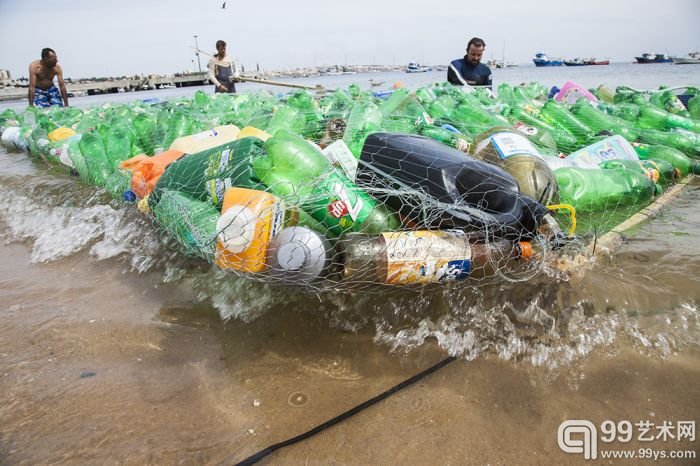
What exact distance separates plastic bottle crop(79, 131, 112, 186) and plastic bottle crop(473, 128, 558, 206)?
3.78 metres

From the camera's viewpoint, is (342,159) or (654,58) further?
(654,58)

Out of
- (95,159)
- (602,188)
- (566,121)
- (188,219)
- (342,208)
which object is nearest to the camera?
(342,208)

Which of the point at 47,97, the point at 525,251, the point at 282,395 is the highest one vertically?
the point at 47,97

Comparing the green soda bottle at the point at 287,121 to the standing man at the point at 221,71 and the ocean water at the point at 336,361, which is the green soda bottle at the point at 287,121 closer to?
the ocean water at the point at 336,361

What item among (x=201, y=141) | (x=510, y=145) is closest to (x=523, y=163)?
(x=510, y=145)

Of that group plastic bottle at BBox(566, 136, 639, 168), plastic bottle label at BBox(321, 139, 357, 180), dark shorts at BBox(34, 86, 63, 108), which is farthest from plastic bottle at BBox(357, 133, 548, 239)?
dark shorts at BBox(34, 86, 63, 108)

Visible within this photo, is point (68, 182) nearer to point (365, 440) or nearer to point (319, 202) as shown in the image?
point (319, 202)

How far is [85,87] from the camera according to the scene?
32.4 metres

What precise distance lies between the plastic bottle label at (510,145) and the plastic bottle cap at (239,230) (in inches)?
63.0

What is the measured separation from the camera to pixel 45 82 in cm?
885

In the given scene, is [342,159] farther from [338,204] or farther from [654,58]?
[654,58]

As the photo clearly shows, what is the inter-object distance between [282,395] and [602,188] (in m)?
2.71

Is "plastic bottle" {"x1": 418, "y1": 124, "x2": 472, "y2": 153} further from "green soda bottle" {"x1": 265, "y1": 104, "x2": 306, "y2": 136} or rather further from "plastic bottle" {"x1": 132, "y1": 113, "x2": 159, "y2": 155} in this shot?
"plastic bottle" {"x1": 132, "y1": 113, "x2": 159, "y2": 155}

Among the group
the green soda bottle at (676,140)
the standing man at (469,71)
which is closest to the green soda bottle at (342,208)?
the green soda bottle at (676,140)
